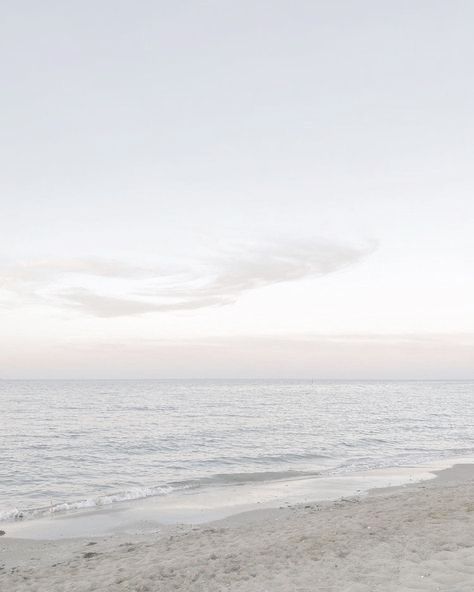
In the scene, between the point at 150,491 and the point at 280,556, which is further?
the point at 150,491

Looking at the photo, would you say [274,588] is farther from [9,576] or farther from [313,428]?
[313,428]

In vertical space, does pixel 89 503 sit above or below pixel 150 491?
above

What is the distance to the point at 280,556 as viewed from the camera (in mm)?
9773

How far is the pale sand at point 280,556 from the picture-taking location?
27.3 ft

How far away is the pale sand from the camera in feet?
27.3

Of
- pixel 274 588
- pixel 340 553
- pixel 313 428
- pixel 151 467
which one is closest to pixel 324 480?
pixel 151 467

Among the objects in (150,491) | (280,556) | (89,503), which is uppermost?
(280,556)

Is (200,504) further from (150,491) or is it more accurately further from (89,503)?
(89,503)

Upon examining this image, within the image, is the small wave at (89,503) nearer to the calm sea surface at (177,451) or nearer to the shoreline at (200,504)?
the calm sea surface at (177,451)

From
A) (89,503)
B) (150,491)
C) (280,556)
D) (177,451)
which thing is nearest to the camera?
(280,556)

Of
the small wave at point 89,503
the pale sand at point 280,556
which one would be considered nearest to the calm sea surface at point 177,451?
the small wave at point 89,503

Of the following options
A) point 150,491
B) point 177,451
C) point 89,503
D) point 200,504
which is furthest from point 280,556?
point 177,451

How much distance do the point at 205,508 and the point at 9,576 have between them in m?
7.86

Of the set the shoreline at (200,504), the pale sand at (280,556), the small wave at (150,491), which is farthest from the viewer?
the small wave at (150,491)
